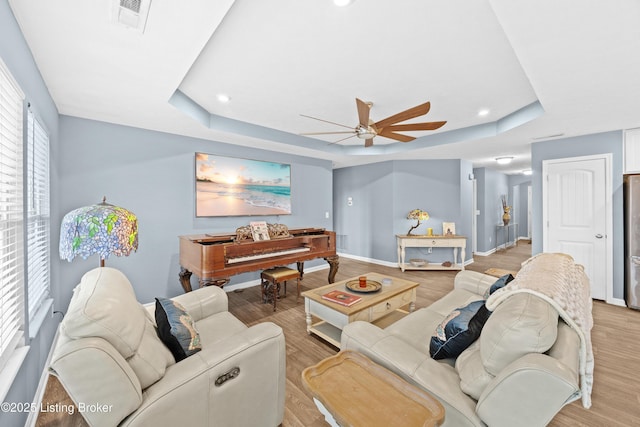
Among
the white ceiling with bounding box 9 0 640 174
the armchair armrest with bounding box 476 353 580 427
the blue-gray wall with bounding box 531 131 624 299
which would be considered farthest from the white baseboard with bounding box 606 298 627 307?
the armchair armrest with bounding box 476 353 580 427

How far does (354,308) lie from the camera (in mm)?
2289

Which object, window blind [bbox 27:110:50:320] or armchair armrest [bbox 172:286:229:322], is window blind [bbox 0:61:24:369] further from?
armchair armrest [bbox 172:286:229:322]

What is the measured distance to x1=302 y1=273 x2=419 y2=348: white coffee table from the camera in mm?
2334

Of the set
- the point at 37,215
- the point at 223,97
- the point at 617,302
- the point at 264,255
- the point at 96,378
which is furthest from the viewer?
the point at 617,302

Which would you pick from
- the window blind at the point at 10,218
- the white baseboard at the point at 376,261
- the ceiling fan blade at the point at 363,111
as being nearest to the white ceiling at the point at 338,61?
the ceiling fan blade at the point at 363,111

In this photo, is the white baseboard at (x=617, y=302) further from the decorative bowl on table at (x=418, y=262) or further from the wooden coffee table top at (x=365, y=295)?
the wooden coffee table top at (x=365, y=295)

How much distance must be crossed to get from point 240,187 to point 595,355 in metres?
4.59

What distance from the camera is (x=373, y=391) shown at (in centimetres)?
112

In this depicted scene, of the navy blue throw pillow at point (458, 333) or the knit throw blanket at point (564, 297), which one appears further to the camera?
the navy blue throw pillow at point (458, 333)

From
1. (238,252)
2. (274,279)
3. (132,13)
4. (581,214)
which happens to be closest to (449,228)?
(581,214)

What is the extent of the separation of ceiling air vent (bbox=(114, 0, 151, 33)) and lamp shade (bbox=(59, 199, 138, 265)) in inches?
46.1

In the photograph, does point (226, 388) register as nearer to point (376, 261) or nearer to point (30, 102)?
point (30, 102)

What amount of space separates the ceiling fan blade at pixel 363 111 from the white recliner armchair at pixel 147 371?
1.88m

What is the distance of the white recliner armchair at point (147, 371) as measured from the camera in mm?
951
